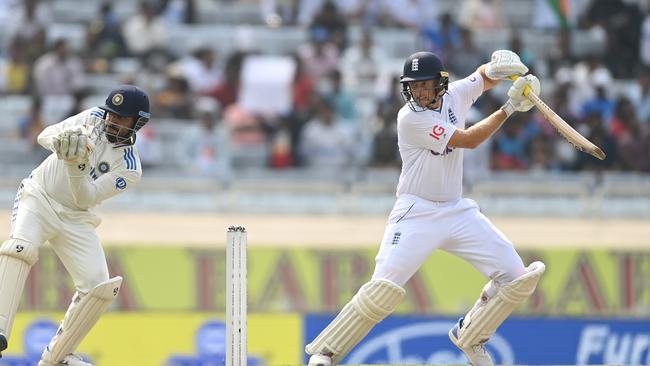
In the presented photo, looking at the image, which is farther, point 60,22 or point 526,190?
point 60,22

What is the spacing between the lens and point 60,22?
15.8 metres

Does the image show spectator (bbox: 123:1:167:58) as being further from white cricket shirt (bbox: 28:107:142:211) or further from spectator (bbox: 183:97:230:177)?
white cricket shirt (bbox: 28:107:142:211)

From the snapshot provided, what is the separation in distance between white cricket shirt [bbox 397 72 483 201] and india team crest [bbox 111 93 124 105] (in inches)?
59.6

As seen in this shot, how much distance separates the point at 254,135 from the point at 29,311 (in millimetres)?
2925

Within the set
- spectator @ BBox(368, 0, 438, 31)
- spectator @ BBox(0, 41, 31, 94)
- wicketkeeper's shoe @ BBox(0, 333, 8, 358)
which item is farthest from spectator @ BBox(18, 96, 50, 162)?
wicketkeeper's shoe @ BBox(0, 333, 8, 358)

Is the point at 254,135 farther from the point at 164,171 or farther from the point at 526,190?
the point at 526,190

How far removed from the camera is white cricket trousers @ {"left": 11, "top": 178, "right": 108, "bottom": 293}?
827 cm

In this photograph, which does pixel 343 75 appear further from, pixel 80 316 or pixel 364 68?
pixel 80 316

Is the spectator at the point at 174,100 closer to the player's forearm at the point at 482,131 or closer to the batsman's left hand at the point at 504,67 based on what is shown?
the batsman's left hand at the point at 504,67

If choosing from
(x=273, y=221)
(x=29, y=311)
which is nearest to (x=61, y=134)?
(x=29, y=311)

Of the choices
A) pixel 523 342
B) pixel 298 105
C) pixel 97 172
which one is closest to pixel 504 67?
pixel 97 172

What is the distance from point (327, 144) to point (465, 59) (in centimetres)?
187

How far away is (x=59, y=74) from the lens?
14.5 m

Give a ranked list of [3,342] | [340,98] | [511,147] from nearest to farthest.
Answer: [3,342] → [511,147] → [340,98]
